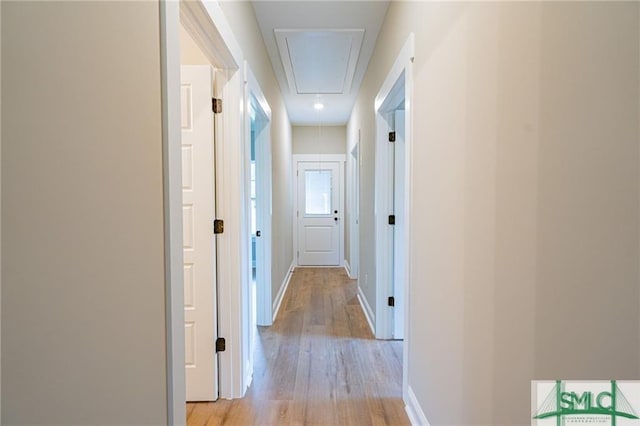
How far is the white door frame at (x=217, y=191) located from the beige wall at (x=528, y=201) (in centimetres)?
100

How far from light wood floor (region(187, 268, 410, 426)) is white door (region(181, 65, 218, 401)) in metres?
0.58

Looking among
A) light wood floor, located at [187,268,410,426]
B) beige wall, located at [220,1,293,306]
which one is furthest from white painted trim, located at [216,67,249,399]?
beige wall, located at [220,1,293,306]

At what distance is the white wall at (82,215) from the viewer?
62 centimetres

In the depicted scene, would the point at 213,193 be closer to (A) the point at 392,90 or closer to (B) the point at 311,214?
(A) the point at 392,90

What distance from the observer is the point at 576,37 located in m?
0.76

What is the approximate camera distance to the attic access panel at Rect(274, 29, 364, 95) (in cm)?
287

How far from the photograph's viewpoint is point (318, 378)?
92.8 inches

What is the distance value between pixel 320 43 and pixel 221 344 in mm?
2510

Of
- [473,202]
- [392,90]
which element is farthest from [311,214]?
[473,202]

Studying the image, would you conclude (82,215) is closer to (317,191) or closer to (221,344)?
(221,344)

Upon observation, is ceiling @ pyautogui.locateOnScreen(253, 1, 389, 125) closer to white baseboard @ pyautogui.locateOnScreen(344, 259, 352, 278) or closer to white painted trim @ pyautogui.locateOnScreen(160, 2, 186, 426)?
white painted trim @ pyautogui.locateOnScreen(160, 2, 186, 426)

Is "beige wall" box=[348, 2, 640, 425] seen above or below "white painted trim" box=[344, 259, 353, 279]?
above

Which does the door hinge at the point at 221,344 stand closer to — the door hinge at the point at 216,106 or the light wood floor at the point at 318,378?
the light wood floor at the point at 318,378

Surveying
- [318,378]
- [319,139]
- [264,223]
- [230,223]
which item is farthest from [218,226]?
[319,139]
